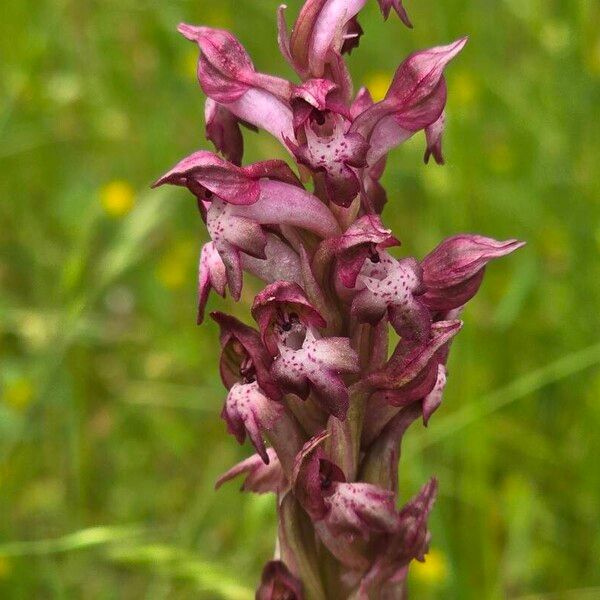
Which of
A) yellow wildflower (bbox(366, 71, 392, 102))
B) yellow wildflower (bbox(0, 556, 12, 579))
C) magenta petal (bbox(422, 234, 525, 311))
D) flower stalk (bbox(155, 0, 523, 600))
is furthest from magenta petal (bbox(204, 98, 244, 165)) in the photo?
yellow wildflower (bbox(366, 71, 392, 102))

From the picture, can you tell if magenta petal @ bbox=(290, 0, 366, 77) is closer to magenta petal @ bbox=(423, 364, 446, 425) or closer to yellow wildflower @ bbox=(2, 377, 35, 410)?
magenta petal @ bbox=(423, 364, 446, 425)

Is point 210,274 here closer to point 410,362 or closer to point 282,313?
point 282,313

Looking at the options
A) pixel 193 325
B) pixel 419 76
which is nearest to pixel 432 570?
pixel 193 325

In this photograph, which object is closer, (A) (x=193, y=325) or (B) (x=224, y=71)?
(B) (x=224, y=71)

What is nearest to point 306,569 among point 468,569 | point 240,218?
point 240,218

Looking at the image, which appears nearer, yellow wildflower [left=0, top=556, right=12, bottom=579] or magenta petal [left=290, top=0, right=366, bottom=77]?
magenta petal [left=290, top=0, right=366, bottom=77]

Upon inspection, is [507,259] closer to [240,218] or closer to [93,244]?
[93,244]

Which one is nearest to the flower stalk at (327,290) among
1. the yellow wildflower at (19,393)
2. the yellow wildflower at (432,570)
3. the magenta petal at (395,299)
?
the magenta petal at (395,299)

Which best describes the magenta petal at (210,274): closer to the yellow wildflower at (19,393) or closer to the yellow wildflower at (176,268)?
the yellow wildflower at (19,393)
